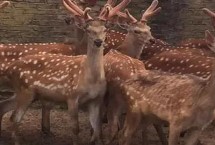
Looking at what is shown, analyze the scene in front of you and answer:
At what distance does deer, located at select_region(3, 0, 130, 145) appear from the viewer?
25.6ft

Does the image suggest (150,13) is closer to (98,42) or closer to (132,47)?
(132,47)

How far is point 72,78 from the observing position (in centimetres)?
794

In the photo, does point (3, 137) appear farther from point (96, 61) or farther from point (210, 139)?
point (210, 139)

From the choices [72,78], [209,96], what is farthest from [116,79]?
[209,96]

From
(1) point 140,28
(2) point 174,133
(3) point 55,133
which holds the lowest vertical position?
(3) point 55,133

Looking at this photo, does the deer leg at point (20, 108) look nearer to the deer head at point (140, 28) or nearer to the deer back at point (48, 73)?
the deer back at point (48, 73)

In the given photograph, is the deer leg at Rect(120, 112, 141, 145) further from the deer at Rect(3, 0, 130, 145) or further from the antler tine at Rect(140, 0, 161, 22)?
the antler tine at Rect(140, 0, 161, 22)

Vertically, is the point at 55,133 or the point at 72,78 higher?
the point at 72,78

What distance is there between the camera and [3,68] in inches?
340

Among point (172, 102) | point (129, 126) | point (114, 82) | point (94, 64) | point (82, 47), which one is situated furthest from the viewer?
point (82, 47)

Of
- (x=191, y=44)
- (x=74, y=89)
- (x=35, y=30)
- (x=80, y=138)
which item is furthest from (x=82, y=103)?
(x=35, y=30)

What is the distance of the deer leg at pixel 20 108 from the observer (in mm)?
8172

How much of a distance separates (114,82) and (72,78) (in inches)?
19.5

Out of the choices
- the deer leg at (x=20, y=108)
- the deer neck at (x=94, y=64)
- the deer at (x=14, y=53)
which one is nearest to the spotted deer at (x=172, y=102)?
the deer neck at (x=94, y=64)
